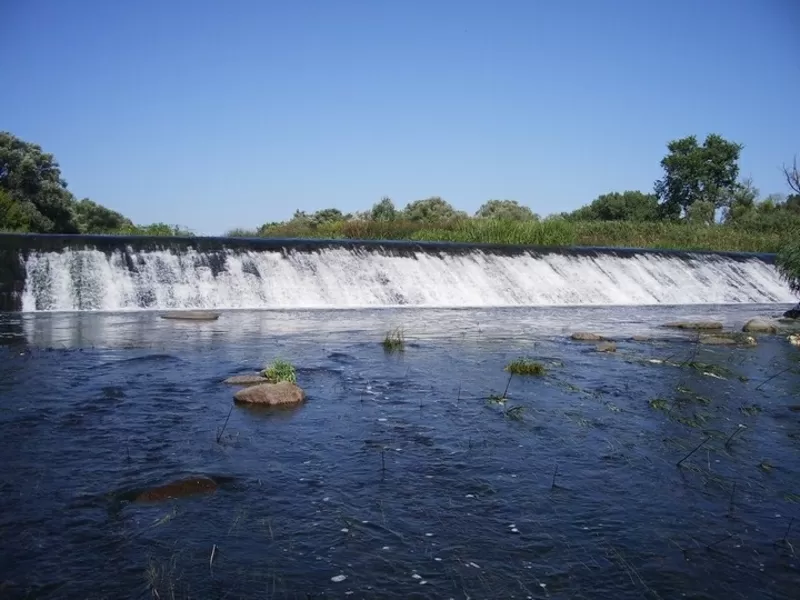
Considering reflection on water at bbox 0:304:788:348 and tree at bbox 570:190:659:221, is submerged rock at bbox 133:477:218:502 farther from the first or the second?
tree at bbox 570:190:659:221

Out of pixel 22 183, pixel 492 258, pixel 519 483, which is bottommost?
pixel 519 483

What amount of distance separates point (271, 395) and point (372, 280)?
14087 millimetres

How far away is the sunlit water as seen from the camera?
14.5 feet

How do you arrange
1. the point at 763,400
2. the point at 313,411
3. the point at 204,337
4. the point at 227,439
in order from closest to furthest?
the point at 227,439
the point at 313,411
the point at 763,400
the point at 204,337

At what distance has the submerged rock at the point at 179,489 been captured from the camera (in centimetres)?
549

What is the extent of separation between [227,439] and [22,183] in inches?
1353

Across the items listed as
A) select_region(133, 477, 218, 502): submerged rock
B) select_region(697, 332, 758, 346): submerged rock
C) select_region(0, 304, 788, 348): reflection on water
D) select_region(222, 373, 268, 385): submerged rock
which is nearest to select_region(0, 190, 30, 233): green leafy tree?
select_region(0, 304, 788, 348): reflection on water

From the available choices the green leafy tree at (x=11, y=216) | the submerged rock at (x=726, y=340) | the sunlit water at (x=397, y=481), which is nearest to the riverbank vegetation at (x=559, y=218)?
the green leafy tree at (x=11, y=216)

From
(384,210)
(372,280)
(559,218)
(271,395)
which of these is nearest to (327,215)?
(384,210)

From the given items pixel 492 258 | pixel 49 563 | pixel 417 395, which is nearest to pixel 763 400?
pixel 417 395

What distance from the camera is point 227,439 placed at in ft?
23.1

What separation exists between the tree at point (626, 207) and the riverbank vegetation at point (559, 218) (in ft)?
0.29

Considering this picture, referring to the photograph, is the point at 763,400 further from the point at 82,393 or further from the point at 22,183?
the point at 22,183

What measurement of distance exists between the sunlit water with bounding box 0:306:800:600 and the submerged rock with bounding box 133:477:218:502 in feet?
0.38
